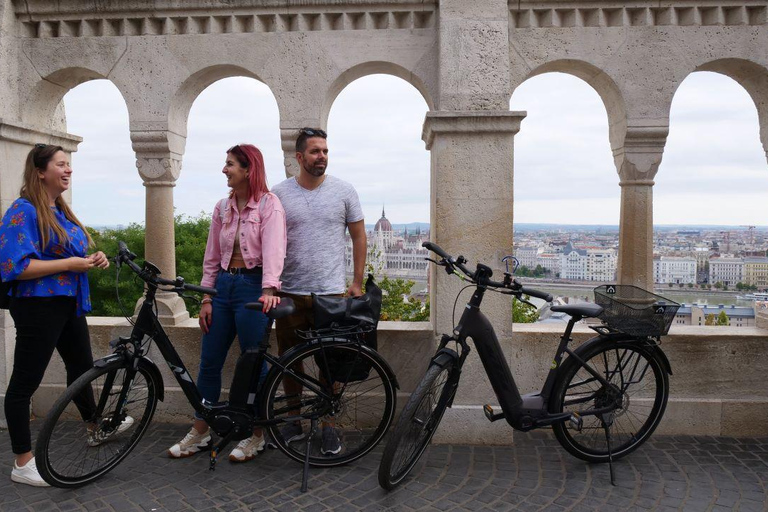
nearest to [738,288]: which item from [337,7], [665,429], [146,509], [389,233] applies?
[665,429]

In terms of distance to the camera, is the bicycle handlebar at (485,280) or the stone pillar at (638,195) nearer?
the bicycle handlebar at (485,280)

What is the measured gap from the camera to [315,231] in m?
3.42

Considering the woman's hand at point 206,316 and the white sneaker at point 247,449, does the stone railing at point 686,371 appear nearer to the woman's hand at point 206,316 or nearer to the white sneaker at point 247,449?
the white sneaker at point 247,449

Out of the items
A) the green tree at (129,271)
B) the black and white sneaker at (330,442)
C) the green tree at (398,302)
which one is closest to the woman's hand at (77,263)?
the black and white sneaker at (330,442)

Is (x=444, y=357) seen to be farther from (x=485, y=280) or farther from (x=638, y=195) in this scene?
(x=638, y=195)

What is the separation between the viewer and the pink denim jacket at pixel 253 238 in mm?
3221

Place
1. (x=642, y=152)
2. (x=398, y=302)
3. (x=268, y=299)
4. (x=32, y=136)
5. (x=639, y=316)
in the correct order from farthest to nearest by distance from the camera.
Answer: (x=398, y=302) → (x=32, y=136) → (x=642, y=152) → (x=639, y=316) → (x=268, y=299)

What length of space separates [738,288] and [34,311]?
34.3ft

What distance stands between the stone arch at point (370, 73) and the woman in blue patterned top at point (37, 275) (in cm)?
166

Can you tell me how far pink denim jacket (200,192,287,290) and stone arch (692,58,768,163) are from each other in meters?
2.88

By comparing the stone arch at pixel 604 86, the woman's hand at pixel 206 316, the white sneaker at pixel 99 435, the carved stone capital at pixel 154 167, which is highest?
the stone arch at pixel 604 86

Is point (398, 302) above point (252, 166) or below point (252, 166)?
below

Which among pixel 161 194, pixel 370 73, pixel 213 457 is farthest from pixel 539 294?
pixel 161 194

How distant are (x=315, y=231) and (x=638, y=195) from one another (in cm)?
216
